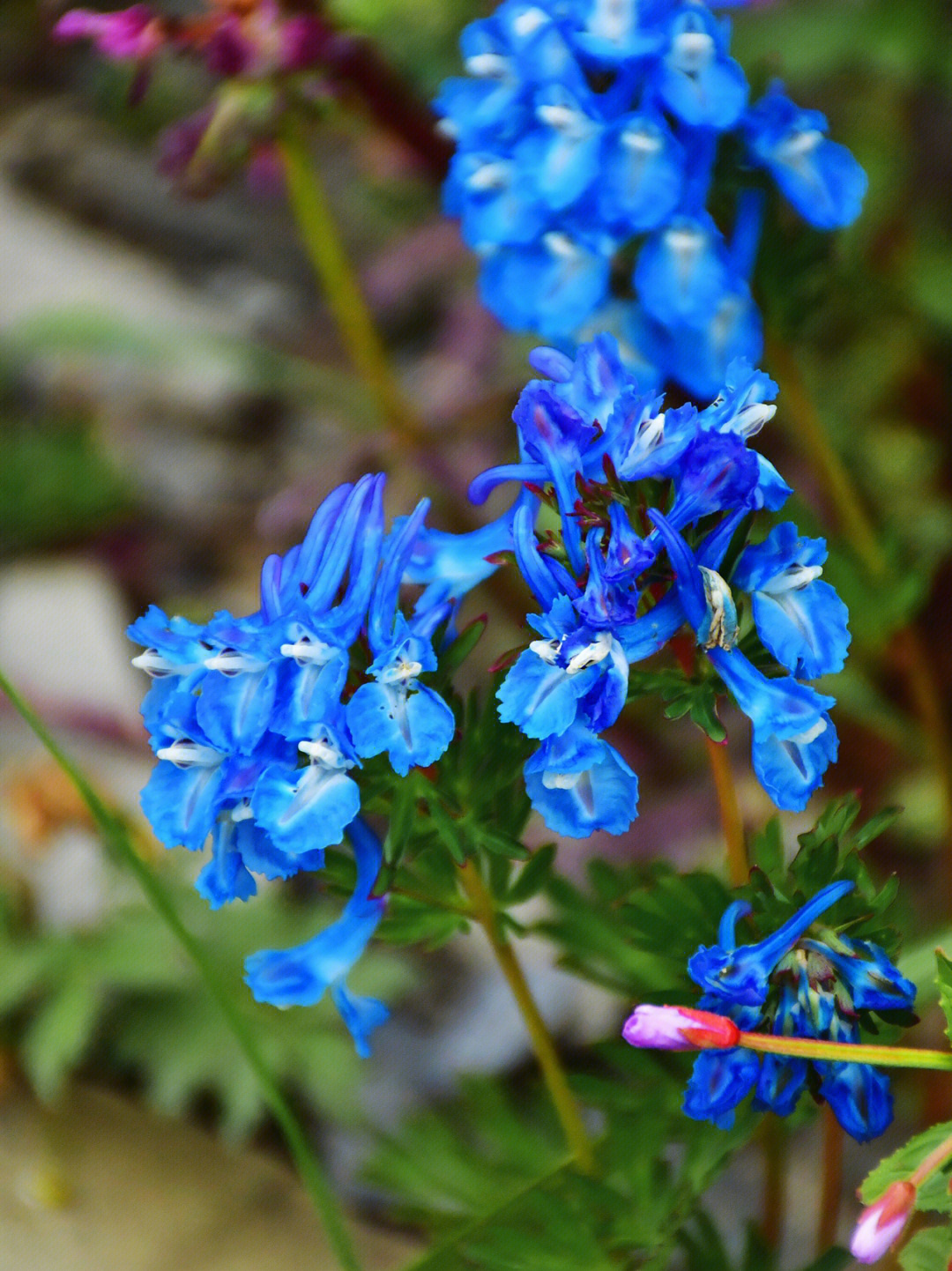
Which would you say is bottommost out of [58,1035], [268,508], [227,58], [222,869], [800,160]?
[58,1035]

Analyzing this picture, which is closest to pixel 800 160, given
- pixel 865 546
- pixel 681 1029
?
pixel 865 546

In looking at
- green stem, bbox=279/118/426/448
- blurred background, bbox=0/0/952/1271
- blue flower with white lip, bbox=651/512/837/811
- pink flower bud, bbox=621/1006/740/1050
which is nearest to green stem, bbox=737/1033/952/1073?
pink flower bud, bbox=621/1006/740/1050

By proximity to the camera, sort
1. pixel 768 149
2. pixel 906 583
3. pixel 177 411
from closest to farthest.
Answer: pixel 768 149 → pixel 906 583 → pixel 177 411

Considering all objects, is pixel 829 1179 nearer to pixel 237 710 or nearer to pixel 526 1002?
pixel 526 1002

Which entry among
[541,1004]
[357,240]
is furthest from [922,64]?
[541,1004]

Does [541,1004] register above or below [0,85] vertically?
below

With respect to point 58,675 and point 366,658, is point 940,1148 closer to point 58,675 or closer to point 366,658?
point 366,658
